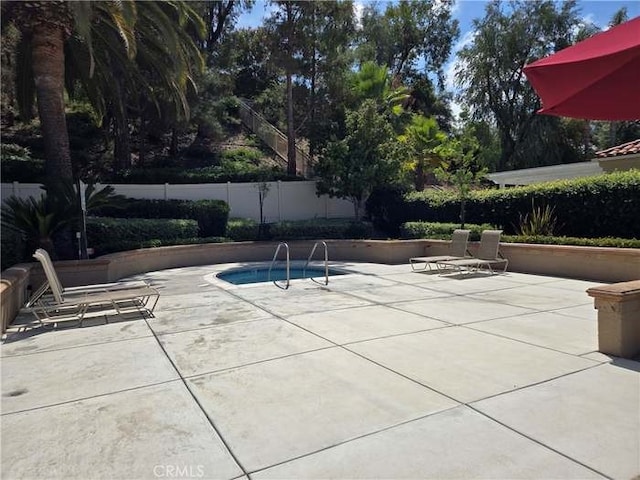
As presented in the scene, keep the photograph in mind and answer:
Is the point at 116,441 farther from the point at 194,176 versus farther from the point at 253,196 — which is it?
the point at 194,176

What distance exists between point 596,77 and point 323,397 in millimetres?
3298

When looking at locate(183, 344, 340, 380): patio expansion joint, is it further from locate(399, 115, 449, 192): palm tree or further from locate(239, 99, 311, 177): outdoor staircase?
locate(399, 115, 449, 192): palm tree

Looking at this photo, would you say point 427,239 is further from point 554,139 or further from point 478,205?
point 554,139

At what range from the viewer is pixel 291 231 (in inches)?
683

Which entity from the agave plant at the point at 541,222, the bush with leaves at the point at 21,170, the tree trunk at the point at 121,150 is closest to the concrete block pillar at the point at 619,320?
the agave plant at the point at 541,222

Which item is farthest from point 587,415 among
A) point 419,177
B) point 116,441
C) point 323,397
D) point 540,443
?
point 419,177

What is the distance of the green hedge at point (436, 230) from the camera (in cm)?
1426

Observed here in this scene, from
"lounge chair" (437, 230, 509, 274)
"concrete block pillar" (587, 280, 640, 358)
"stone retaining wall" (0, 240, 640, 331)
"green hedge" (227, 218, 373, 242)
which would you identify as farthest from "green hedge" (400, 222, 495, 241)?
"concrete block pillar" (587, 280, 640, 358)

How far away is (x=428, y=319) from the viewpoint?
7070 mm

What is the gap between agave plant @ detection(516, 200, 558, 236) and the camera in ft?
42.6

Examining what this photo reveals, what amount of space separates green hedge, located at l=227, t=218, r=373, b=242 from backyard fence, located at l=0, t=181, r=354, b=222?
123 inches

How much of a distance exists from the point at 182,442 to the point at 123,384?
1513mm

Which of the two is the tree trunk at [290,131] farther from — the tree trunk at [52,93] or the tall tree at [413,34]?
the tall tree at [413,34]

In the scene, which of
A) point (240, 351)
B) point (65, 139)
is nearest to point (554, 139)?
point (65, 139)
